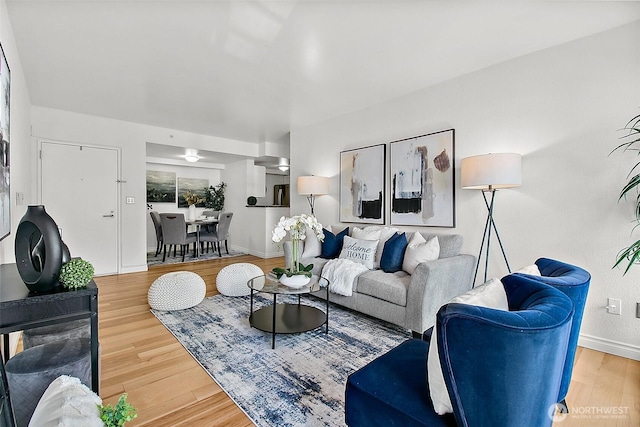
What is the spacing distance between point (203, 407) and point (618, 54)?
3.83 meters

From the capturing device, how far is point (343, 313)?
10.3 ft

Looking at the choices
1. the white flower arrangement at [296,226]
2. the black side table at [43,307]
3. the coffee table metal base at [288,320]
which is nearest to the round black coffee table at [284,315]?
the coffee table metal base at [288,320]

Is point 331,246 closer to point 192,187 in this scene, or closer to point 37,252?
point 37,252

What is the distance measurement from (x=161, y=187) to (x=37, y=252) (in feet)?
22.2

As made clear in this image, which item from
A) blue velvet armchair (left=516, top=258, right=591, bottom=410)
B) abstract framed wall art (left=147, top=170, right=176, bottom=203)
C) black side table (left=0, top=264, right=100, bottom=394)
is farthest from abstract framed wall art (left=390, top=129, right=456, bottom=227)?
abstract framed wall art (left=147, top=170, right=176, bottom=203)

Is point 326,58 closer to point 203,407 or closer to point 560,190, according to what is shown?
point 560,190

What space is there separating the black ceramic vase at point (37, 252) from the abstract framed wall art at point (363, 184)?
3.33m

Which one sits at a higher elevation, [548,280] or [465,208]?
[465,208]

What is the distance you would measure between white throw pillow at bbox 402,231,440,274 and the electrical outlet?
1.30 m

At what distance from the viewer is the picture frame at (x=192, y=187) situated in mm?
7848

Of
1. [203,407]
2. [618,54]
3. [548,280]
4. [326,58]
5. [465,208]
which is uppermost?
[326,58]

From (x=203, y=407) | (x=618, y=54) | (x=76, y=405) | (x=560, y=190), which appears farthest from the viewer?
(x=560, y=190)

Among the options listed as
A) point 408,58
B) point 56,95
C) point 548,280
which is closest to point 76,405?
point 548,280

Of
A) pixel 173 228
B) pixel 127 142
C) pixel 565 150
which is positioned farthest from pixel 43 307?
pixel 173 228
